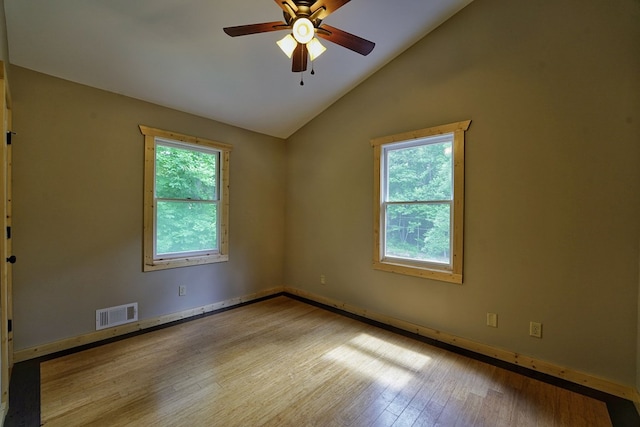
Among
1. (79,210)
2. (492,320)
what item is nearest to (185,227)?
(79,210)

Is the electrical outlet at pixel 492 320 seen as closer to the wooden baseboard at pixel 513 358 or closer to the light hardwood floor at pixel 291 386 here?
the wooden baseboard at pixel 513 358

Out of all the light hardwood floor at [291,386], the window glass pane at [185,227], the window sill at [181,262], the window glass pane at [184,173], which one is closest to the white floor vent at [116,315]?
the light hardwood floor at [291,386]

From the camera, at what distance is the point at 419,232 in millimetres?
3279

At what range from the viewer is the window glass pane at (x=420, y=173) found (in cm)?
308

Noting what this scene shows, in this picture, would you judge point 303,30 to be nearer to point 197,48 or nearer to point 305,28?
point 305,28

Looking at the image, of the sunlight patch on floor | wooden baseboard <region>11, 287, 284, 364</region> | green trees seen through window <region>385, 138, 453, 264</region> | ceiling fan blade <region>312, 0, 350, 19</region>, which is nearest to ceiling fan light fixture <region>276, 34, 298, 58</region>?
ceiling fan blade <region>312, 0, 350, 19</region>

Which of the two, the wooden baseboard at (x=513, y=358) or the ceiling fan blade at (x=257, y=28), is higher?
the ceiling fan blade at (x=257, y=28)

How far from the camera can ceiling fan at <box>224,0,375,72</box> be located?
1.78 metres

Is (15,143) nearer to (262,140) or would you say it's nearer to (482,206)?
(262,140)

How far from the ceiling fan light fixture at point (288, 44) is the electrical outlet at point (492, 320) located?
2.94 meters

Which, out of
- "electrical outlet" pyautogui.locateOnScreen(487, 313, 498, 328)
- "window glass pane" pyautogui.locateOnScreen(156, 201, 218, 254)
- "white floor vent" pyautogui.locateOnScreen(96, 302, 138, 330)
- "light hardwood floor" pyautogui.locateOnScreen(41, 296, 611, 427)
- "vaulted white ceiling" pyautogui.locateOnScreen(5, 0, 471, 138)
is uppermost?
"vaulted white ceiling" pyautogui.locateOnScreen(5, 0, 471, 138)

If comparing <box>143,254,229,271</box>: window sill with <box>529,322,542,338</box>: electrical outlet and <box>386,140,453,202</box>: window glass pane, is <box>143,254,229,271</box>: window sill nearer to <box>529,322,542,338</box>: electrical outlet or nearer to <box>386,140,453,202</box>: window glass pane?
<box>386,140,453,202</box>: window glass pane

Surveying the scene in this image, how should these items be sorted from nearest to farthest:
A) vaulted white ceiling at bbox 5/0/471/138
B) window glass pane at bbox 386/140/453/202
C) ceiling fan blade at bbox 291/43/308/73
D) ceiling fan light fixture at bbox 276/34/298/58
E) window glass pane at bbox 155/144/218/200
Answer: ceiling fan light fixture at bbox 276/34/298/58
ceiling fan blade at bbox 291/43/308/73
vaulted white ceiling at bbox 5/0/471/138
window glass pane at bbox 386/140/453/202
window glass pane at bbox 155/144/218/200

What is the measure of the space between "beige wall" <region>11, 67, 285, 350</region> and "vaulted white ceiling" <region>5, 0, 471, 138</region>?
25 centimetres
